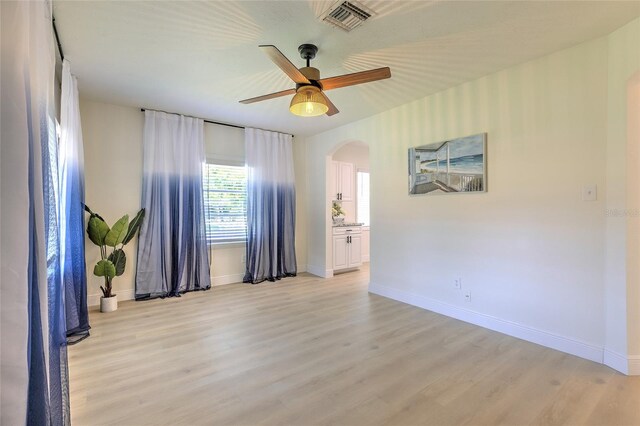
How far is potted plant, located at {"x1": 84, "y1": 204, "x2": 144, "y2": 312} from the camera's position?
11.4 feet

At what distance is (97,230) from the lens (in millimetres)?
3545

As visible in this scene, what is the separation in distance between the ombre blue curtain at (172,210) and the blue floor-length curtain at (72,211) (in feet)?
3.64

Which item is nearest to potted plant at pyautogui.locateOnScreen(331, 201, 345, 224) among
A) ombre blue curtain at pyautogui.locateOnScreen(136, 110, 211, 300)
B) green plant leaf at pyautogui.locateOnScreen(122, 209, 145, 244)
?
ombre blue curtain at pyautogui.locateOnScreen(136, 110, 211, 300)

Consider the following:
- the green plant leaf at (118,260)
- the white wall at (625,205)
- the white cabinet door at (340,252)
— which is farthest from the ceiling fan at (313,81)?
the white cabinet door at (340,252)

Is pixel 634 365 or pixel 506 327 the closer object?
pixel 634 365

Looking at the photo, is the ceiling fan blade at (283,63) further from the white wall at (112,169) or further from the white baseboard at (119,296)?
the white baseboard at (119,296)

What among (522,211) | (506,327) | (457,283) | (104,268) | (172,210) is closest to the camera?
(522,211)

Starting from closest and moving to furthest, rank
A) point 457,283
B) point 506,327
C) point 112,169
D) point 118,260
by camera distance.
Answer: point 506,327
point 457,283
point 118,260
point 112,169

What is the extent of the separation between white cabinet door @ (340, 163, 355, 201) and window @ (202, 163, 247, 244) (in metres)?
2.22

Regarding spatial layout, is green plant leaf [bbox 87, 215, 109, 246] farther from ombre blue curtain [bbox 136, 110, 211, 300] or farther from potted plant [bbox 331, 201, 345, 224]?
potted plant [bbox 331, 201, 345, 224]

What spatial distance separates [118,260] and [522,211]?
4492 millimetres

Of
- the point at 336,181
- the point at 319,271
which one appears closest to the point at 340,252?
the point at 319,271

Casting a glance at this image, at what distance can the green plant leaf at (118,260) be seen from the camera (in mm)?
3697

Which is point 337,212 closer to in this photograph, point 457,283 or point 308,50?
point 457,283
